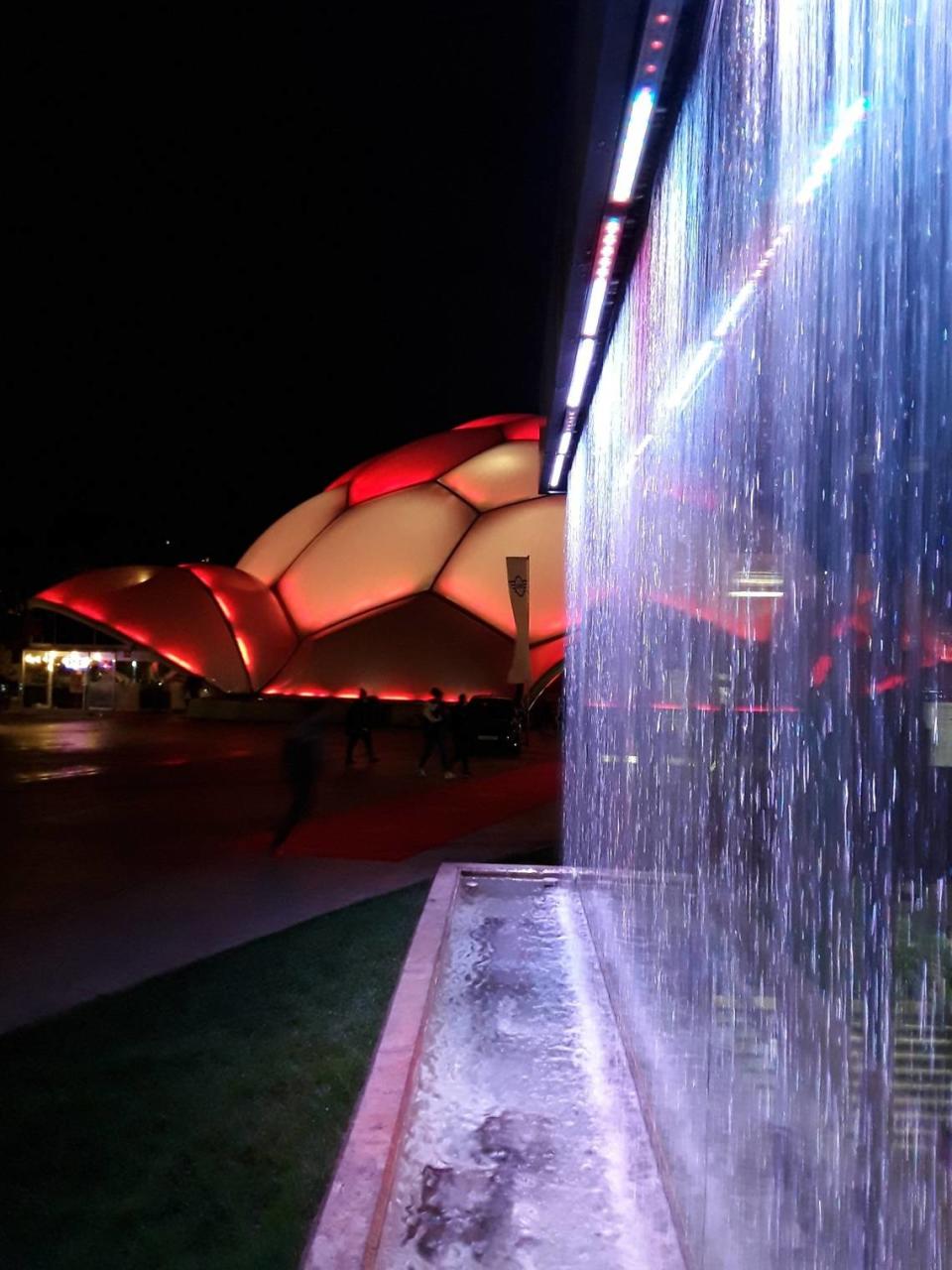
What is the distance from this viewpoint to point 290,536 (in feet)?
141

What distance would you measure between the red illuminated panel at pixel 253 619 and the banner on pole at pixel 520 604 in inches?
724

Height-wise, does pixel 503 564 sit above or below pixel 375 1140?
above

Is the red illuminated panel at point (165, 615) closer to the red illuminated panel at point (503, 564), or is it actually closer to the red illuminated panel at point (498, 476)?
the red illuminated panel at point (503, 564)

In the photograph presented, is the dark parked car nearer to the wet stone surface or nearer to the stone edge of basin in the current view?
the wet stone surface

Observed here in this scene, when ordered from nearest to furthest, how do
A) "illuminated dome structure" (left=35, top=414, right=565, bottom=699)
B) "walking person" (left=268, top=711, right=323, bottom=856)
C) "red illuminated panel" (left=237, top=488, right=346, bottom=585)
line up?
"walking person" (left=268, top=711, right=323, bottom=856), "illuminated dome structure" (left=35, top=414, right=565, bottom=699), "red illuminated panel" (left=237, top=488, right=346, bottom=585)

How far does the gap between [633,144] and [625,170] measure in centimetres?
17

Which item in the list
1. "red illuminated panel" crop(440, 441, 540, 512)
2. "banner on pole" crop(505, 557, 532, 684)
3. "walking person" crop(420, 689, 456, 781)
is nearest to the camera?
"banner on pole" crop(505, 557, 532, 684)

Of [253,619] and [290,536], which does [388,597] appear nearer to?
[253,619]

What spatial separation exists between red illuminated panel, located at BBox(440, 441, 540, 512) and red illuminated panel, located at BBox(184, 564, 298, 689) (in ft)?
25.6

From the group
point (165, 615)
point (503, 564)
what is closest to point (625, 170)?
point (503, 564)

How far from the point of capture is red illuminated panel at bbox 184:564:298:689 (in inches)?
1433

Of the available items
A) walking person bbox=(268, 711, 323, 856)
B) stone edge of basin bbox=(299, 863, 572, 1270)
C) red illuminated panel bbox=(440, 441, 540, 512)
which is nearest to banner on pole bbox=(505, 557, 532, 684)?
walking person bbox=(268, 711, 323, 856)

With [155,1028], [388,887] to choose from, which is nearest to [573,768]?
[388,887]

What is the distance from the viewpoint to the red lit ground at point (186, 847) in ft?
21.1
